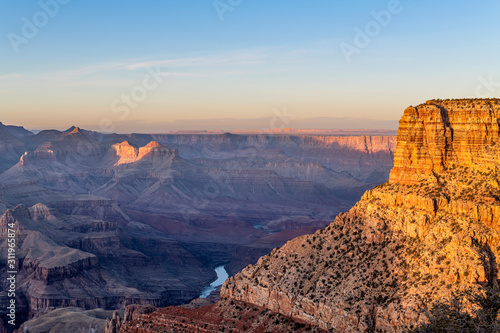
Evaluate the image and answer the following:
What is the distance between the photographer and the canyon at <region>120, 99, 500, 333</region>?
2197 inches

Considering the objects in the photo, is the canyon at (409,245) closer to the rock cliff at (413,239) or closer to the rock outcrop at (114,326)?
the rock cliff at (413,239)

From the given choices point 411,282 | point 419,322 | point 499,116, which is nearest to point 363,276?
point 411,282

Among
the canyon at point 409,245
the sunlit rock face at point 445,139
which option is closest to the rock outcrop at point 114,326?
the canyon at point 409,245

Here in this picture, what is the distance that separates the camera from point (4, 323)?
148750 mm

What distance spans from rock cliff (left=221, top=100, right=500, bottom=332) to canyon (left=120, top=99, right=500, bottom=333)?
0.34ft

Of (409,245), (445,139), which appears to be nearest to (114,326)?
(409,245)

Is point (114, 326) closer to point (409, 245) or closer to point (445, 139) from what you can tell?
point (409, 245)

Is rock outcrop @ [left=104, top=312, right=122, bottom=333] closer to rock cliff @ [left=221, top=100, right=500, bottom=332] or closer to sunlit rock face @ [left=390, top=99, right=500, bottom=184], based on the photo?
rock cliff @ [left=221, top=100, right=500, bottom=332]

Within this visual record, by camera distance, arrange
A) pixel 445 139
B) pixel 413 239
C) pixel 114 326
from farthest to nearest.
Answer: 1. pixel 114 326
2. pixel 445 139
3. pixel 413 239

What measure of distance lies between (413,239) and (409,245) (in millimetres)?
755

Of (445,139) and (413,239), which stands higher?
(445,139)

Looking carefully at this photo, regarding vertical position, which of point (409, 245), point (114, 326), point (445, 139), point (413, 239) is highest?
point (445, 139)

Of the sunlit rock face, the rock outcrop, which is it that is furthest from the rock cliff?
the rock outcrop

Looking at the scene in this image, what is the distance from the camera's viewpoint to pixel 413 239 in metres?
61.9
